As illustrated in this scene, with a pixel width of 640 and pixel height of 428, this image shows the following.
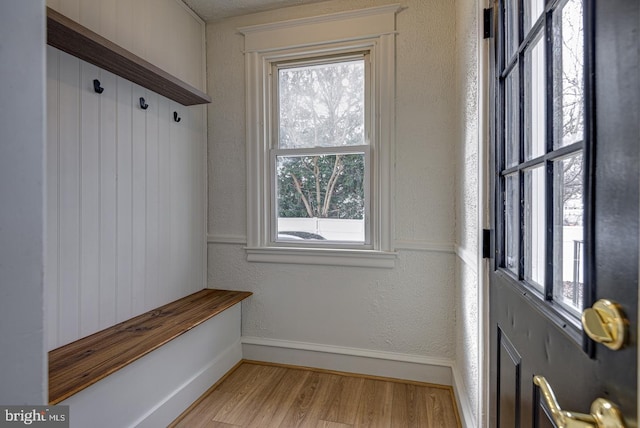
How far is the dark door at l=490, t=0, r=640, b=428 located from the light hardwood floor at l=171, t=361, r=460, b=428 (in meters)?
0.74

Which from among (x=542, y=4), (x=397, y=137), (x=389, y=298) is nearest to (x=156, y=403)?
(x=389, y=298)

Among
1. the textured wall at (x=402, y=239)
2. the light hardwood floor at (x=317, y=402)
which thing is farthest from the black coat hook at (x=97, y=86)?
the light hardwood floor at (x=317, y=402)

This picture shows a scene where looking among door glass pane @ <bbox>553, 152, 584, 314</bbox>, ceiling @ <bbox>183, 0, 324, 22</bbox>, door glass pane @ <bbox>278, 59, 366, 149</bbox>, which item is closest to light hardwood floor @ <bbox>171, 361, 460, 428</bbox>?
door glass pane @ <bbox>553, 152, 584, 314</bbox>

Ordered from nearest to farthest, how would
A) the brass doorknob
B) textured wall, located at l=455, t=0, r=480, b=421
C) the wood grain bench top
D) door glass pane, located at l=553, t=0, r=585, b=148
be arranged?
the brass doorknob
door glass pane, located at l=553, t=0, r=585, b=148
the wood grain bench top
textured wall, located at l=455, t=0, r=480, b=421

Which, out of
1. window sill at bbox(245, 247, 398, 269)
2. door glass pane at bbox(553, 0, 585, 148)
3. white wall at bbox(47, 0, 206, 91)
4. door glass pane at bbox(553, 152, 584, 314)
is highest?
white wall at bbox(47, 0, 206, 91)

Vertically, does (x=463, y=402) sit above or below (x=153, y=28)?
below

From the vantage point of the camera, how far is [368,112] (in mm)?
2066

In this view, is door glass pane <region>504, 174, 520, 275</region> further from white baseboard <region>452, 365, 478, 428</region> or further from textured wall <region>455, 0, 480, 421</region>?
white baseboard <region>452, 365, 478, 428</region>

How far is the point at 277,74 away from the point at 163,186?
3.74ft

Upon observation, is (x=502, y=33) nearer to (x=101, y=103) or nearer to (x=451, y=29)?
(x=451, y=29)

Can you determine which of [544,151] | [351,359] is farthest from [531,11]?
[351,359]

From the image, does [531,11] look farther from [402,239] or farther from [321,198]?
[321,198]

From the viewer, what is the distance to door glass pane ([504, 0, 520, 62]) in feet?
3.11

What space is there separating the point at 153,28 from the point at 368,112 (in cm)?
145
